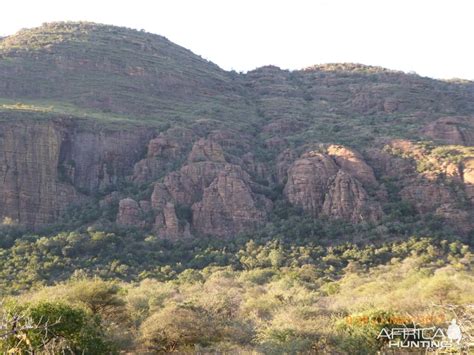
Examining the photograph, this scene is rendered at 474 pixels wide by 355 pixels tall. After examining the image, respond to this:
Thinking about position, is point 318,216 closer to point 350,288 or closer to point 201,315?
point 350,288

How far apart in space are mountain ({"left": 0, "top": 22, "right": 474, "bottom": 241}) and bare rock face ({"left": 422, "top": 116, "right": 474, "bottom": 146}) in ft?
0.48

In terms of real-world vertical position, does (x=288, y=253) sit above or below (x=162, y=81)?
below

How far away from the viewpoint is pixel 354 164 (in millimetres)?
44438

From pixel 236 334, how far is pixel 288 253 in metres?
19.6

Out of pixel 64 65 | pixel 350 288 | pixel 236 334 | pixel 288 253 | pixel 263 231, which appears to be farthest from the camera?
pixel 64 65

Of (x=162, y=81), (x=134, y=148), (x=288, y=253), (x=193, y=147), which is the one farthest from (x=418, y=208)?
(x=162, y=81)

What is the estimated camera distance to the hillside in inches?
733

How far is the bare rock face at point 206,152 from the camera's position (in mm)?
46344

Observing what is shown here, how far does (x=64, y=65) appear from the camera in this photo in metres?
63.3

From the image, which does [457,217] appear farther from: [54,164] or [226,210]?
→ [54,164]

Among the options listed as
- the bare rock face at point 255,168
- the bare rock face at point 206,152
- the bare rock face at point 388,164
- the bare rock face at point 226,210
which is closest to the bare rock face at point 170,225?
the bare rock face at point 226,210

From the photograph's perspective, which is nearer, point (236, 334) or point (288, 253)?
point (236, 334)

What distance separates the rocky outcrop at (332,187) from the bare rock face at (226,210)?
384cm

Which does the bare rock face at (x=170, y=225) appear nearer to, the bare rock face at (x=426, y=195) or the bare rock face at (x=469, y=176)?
the bare rock face at (x=426, y=195)
